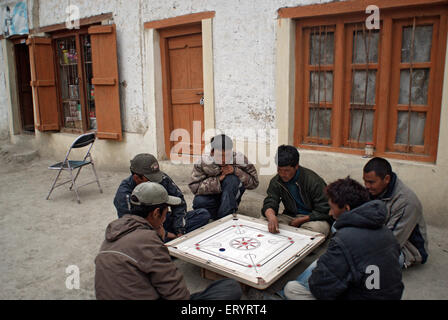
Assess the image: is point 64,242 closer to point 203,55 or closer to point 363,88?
point 203,55

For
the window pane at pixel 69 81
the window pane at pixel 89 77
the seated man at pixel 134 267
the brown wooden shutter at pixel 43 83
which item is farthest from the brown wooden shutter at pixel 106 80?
the seated man at pixel 134 267

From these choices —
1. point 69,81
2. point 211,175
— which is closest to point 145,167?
point 211,175

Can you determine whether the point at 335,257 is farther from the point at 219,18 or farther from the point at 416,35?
the point at 219,18

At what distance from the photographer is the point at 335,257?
217cm

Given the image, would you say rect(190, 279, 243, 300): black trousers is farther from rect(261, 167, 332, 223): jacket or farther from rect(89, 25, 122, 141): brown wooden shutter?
rect(89, 25, 122, 141): brown wooden shutter

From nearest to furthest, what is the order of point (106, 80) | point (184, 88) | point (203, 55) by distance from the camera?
point (203, 55), point (184, 88), point (106, 80)

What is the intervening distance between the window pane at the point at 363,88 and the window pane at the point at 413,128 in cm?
39

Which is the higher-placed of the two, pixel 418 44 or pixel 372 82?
pixel 418 44

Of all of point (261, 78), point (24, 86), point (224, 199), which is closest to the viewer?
point (224, 199)

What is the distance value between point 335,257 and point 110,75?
18.6ft

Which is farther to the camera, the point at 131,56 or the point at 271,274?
the point at 131,56

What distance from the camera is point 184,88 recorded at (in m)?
6.48

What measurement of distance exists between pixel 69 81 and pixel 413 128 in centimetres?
667
